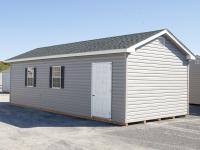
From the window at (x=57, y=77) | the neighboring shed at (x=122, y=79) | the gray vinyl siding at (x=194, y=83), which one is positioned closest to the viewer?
the neighboring shed at (x=122, y=79)

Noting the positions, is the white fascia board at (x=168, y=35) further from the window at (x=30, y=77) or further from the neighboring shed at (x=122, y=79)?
the window at (x=30, y=77)

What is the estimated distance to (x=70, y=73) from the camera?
1627cm

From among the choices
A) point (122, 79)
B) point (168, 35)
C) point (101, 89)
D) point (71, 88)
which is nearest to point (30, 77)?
point (71, 88)

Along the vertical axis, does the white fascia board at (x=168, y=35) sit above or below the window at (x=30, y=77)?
above

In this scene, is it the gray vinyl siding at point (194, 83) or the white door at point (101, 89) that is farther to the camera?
the gray vinyl siding at point (194, 83)

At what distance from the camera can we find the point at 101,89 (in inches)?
568

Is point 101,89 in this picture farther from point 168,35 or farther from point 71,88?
point 168,35

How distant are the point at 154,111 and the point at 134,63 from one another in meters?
2.53

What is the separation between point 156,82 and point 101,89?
2501mm

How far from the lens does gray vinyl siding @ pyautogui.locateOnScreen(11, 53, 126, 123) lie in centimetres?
1360

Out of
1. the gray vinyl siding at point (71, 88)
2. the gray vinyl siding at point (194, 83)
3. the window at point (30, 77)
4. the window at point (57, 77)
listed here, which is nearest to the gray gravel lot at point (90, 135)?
the gray vinyl siding at point (71, 88)

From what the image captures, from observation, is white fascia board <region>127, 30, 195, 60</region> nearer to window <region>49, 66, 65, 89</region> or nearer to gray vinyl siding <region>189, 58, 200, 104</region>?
window <region>49, 66, 65, 89</region>

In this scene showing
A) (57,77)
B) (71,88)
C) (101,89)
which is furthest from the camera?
(57,77)

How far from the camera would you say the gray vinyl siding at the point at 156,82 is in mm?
13656
